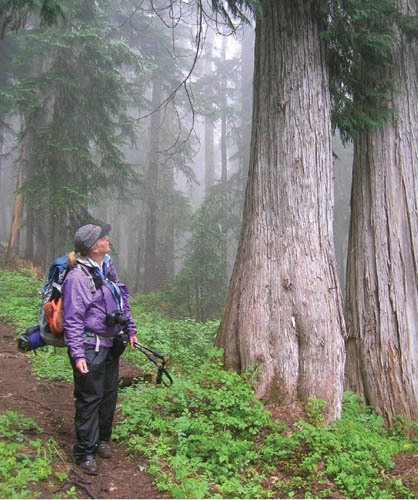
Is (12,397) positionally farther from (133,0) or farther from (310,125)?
(133,0)

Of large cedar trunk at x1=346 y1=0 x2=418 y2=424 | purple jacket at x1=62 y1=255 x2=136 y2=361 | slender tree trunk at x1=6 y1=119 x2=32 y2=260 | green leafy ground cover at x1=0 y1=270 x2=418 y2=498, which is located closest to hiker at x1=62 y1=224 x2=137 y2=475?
purple jacket at x1=62 y1=255 x2=136 y2=361

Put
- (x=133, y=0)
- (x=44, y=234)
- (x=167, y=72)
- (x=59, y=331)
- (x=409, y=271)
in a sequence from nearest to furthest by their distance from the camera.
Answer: (x=59, y=331), (x=409, y=271), (x=44, y=234), (x=133, y=0), (x=167, y=72)

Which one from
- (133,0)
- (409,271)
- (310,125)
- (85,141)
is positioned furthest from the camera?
(133,0)

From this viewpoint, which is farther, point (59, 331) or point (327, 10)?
point (327, 10)

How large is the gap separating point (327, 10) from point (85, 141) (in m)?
8.92

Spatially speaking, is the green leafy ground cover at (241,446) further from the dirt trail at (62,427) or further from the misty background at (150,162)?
the misty background at (150,162)

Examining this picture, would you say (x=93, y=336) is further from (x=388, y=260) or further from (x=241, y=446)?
(x=388, y=260)

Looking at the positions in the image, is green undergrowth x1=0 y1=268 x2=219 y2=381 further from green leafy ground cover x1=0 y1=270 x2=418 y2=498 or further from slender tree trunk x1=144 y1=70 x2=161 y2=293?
slender tree trunk x1=144 y1=70 x2=161 y2=293

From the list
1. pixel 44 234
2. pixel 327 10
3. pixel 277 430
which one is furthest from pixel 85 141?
pixel 277 430

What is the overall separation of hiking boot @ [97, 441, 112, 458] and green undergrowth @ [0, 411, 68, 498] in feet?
1.35

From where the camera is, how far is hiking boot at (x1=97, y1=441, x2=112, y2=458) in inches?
150

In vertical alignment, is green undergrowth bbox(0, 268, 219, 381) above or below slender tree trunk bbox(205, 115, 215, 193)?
below

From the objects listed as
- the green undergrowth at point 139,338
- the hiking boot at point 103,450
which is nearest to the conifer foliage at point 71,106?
the green undergrowth at point 139,338

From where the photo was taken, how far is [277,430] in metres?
4.16
